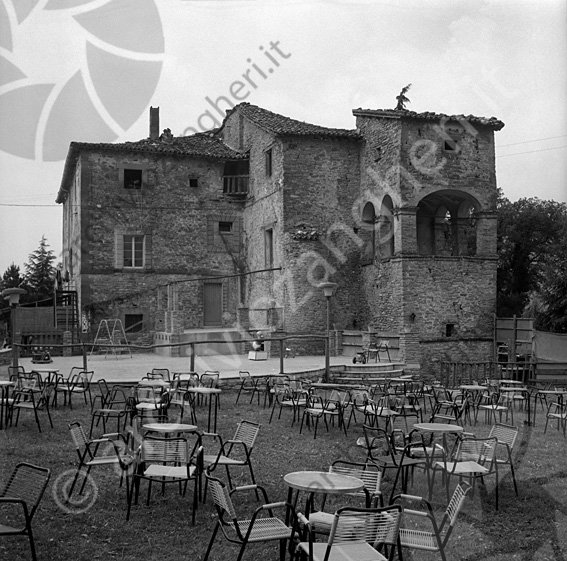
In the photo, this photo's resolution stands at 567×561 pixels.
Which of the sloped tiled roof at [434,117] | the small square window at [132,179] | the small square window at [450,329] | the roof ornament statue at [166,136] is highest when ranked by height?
the roof ornament statue at [166,136]

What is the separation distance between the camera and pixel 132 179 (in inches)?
1044

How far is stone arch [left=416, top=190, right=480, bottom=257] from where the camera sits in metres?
24.9

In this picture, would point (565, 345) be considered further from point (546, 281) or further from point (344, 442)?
point (344, 442)

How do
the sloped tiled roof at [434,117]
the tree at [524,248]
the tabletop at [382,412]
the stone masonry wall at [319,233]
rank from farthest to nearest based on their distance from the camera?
the tree at [524,248], the stone masonry wall at [319,233], the sloped tiled roof at [434,117], the tabletop at [382,412]

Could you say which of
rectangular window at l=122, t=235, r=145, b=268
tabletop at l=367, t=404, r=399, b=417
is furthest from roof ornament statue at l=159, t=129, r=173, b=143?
tabletop at l=367, t=404, r=399, b=417

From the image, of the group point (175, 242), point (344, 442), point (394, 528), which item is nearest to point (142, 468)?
point (394, 528)

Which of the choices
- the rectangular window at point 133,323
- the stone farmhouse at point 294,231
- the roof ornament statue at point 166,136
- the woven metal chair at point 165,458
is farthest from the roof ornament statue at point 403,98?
the woven metal chair at point 165,458

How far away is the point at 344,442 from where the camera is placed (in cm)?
992

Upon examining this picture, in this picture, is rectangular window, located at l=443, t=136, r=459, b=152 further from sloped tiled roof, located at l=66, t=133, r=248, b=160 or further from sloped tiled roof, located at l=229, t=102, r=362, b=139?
sloped tiled roof, located at l=66, t=133, r=248, b=160

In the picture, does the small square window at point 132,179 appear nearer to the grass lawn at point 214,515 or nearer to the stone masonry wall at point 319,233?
the stone masonry wall at point 319,233

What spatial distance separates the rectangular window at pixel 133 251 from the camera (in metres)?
26.3

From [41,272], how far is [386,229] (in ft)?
83.6

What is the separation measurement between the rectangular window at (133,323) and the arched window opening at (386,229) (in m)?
9.48

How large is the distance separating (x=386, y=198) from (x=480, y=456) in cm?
1726
